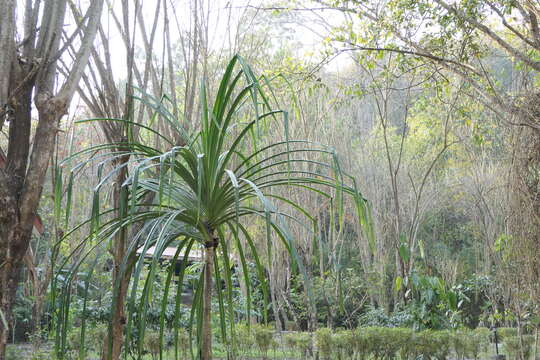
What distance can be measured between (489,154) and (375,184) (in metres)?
2.00

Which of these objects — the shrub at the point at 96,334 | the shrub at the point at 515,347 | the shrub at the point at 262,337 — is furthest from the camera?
the shrub at the point at 515,347

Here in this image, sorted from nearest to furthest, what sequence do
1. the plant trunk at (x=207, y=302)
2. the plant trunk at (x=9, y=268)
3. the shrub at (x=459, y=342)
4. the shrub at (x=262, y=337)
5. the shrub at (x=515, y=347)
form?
the plant trunk at (x=9, y=268)
the plant trunk at (x=207, y=302)
the shrub at (x=459, y=342)
the shrub at (x=262, y=337)
the shrub at (x=515, y=347)

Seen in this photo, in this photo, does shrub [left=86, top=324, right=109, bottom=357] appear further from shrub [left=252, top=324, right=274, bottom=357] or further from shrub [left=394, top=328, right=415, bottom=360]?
shrub [left=394, top=328, right=415, bottom=360]

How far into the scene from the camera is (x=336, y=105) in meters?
6.21

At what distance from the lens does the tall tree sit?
197 cm

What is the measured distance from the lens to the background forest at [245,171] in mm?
2039

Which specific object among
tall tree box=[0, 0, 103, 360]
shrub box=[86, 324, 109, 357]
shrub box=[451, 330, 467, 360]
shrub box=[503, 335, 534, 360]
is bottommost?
shrub box=[503, 335, 534, 360]

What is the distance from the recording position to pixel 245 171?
2057 mm

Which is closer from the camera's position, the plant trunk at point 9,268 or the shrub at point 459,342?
the plant trunk at point 9,268

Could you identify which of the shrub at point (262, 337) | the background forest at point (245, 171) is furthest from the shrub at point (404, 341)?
the shrub at point (262, 337)

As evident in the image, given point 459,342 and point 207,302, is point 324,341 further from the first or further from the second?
point 207,302

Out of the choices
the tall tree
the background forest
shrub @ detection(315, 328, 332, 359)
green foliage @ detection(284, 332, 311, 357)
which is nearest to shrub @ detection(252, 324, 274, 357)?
the background forest

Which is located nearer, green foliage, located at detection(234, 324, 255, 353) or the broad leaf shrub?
green foliage, located at detection(234, 324, 255, 353)

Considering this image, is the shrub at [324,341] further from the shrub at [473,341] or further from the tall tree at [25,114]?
the tall tree at [25,114]
